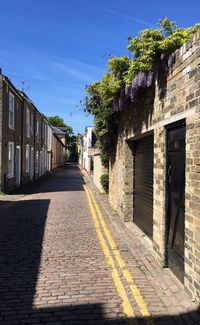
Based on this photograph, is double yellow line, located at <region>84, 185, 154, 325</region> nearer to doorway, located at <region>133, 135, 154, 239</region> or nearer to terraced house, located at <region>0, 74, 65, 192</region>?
doorway, located at <region>133, 135, 154, 239</region>

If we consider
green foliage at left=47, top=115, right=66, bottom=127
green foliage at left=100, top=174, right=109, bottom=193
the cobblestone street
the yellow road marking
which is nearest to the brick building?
the cobblestone street

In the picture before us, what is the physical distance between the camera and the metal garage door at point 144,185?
9961mm

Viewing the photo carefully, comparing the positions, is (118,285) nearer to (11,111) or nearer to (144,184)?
(144,184)

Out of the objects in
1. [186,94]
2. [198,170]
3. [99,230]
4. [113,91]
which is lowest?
[99,230]

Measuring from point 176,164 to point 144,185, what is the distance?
3.98 m

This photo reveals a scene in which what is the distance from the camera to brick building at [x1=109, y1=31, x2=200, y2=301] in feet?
18.4

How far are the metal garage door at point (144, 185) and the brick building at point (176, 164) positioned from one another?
0.02 meters

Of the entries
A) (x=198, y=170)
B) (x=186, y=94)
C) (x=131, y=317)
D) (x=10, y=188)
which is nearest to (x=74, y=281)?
(x=131, y=317)

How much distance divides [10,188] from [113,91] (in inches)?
500

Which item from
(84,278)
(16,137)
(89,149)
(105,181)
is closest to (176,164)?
(84,278)

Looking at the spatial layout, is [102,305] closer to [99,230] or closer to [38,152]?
[99,230]

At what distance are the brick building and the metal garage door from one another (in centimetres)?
2

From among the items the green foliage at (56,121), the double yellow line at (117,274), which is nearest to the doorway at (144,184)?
the double yellow line at (117,274)

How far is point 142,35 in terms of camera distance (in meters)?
8.05
